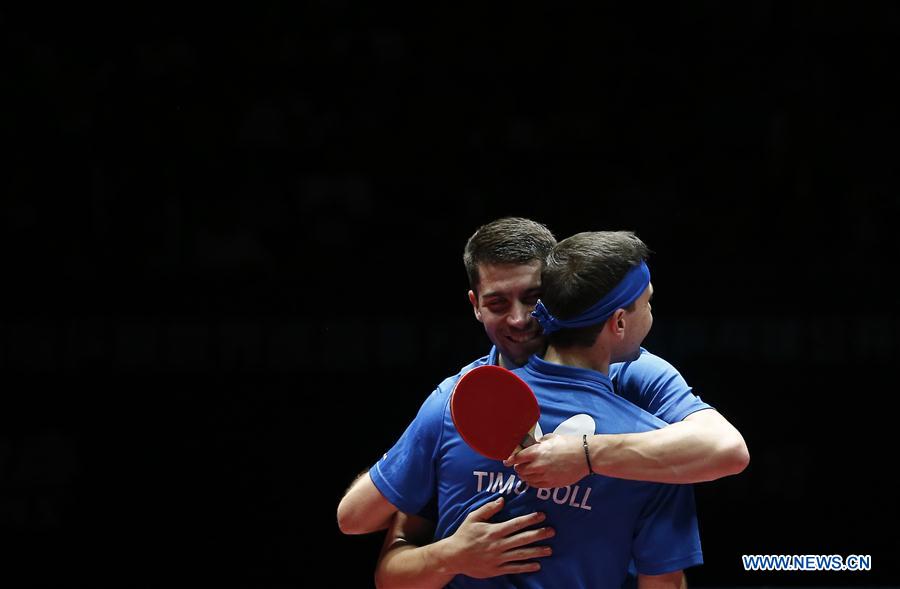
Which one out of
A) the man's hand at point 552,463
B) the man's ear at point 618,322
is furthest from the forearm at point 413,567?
the man's ear at point 618,322

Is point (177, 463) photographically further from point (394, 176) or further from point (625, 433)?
point (625, 433)

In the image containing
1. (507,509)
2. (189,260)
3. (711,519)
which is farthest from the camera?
(189,260)

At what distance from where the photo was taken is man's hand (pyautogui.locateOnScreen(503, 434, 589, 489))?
179cm

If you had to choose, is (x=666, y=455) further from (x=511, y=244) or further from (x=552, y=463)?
(x=511, y=244)

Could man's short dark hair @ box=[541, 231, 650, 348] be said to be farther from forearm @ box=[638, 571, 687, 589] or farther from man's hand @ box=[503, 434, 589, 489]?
forearm @ box=[638, 571, 687, 589]

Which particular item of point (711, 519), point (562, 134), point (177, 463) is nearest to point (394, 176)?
point (562, 134)

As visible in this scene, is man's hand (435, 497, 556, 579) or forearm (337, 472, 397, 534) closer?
man's hand (435, 497, 556, 579)

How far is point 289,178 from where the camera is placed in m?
5.81

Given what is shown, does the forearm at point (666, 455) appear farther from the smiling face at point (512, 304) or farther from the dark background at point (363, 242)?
the dark background at point (363, 242)

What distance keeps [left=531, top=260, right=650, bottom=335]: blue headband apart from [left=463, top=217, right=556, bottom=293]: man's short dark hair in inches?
7.4

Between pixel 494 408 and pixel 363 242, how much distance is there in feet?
13.0

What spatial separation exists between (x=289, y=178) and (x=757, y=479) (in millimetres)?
2979

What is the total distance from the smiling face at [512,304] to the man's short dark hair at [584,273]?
0.14 m

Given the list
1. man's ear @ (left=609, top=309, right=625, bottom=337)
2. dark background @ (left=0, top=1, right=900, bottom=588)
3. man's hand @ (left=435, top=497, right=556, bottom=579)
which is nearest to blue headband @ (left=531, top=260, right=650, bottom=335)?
man's ear @ (left=609, top=309, right=625, bottom=337)
